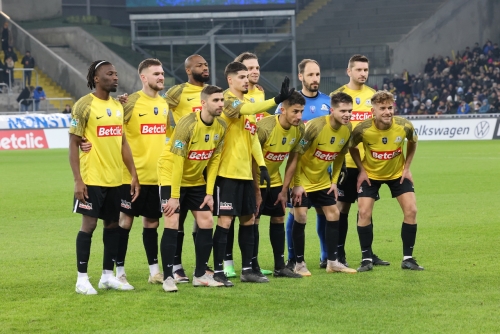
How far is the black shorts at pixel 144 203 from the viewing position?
28.4ft

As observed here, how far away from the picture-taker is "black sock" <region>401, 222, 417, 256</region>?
363 inches

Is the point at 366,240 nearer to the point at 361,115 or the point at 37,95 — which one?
the point at 361,115

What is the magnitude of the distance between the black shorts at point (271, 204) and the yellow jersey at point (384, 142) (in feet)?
3.43

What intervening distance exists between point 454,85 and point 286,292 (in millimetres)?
34375

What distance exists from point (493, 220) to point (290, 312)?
663 centimetres

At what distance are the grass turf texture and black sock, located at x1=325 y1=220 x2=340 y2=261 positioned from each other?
1.17ft

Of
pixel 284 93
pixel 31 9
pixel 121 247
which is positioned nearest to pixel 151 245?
pixel 121 247

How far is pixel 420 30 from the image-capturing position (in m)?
45.4

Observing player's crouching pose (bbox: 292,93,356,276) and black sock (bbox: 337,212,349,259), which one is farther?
black sock (bbox: 337,212,349,259)

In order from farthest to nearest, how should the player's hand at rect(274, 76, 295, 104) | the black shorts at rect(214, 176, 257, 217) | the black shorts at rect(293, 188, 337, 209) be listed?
the black shorts at rect(293, 188, 337, 209) < the black shorts at rect(214, 176, 257, 217) < the player's hand at rect(274, 76, 295, 104)

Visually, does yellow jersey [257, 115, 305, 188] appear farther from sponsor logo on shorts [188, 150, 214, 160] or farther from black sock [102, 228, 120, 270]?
black sock [102, 228, 120, 270]

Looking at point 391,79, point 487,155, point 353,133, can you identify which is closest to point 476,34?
point 391,79

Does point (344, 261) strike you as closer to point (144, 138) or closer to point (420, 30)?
point (144, 138)

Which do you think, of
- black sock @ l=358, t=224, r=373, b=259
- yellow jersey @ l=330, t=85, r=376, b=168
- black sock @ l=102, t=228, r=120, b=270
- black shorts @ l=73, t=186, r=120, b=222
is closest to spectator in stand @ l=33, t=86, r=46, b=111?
yellow jersey @ l=330, t=85, r=376, b=168
